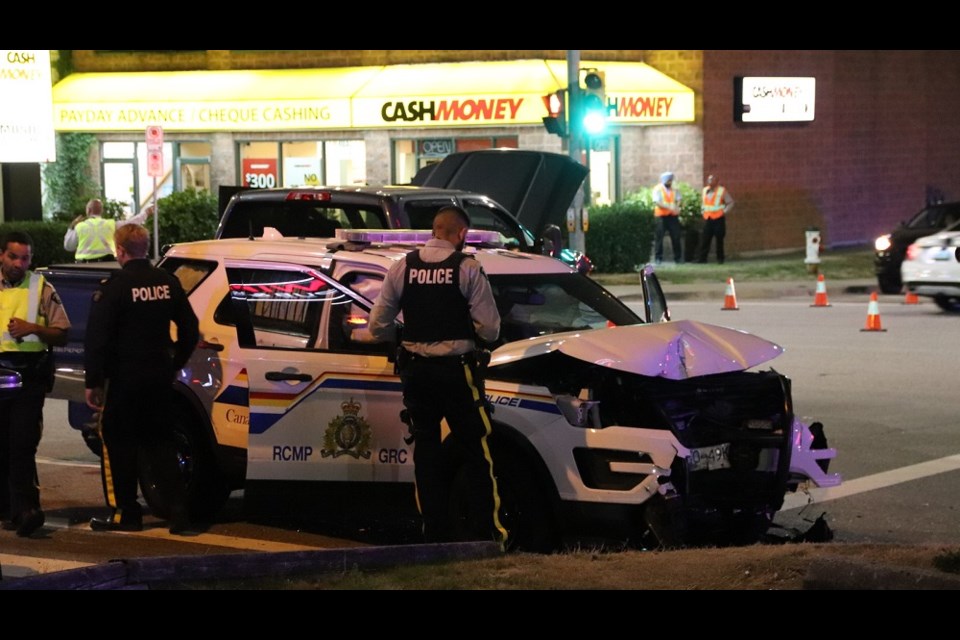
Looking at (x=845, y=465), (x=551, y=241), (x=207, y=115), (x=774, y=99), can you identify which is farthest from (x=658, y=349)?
(x=207, y=115)

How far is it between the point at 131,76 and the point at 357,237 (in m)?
26.7

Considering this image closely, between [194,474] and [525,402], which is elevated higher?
[525,402]

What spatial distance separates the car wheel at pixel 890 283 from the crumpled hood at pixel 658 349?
53.2ft

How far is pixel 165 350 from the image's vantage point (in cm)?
894

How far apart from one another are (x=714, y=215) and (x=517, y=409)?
2182 cm

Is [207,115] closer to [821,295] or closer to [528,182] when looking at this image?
[821,295]

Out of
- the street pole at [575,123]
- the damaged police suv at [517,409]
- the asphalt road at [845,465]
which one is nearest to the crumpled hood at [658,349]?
the damaged police suv at [517,409]

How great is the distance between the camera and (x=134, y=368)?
8828 mm

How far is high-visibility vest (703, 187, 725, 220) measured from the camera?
29203mm

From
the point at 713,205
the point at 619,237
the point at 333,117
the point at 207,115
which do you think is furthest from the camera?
the point at 207,115

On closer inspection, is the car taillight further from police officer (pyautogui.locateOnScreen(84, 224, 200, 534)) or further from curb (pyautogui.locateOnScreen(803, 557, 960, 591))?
curb (pyautogui.locateOnScreen(803, 557, 960, 591))

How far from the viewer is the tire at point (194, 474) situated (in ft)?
30.6

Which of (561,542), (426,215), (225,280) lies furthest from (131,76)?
(561,542)
